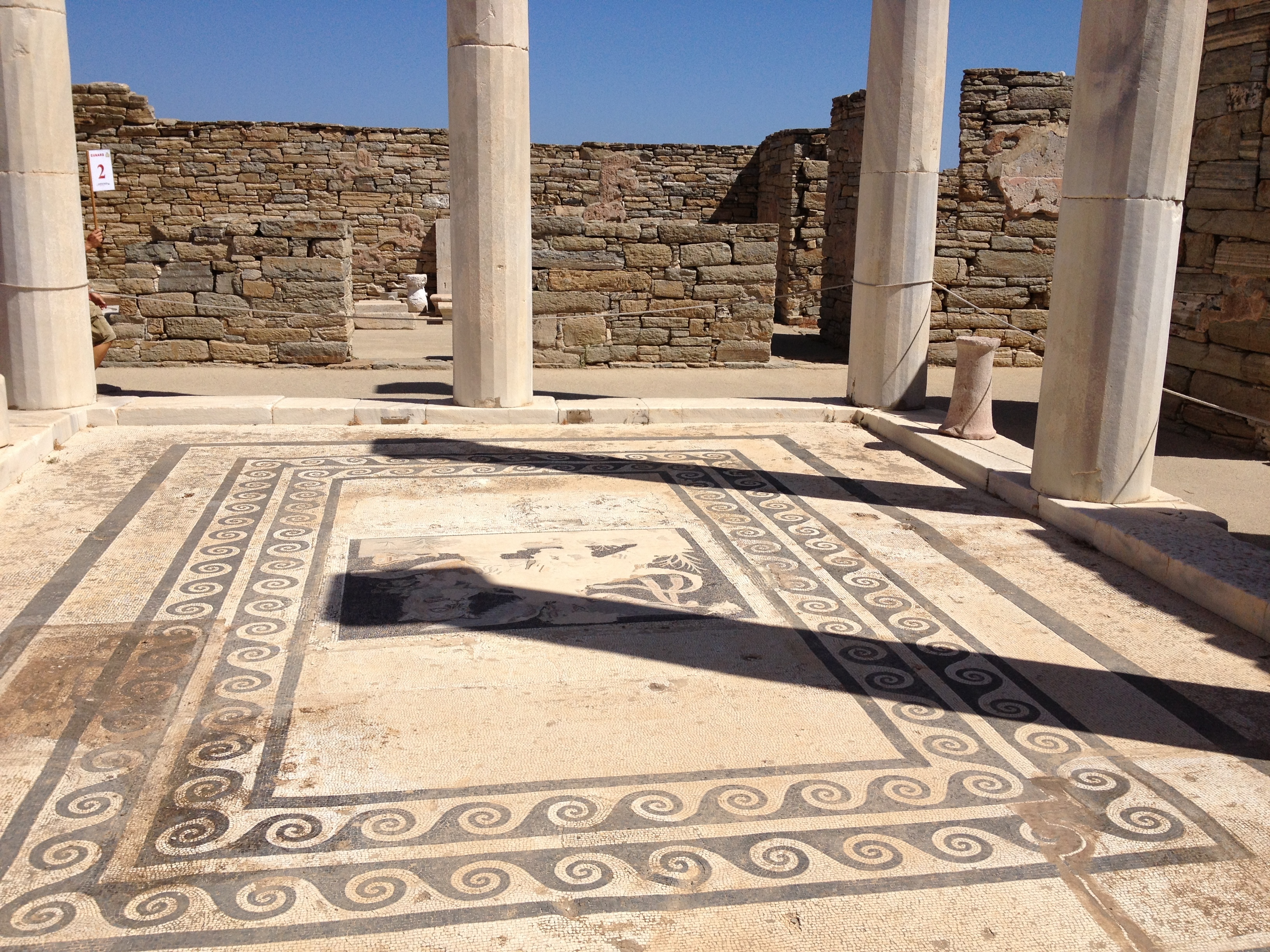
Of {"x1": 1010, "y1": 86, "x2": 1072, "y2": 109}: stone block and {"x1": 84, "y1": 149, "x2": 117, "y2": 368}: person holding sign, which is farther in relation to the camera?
{"x1": 1010, "y1": 86, "x2": 1072, "y2": 109}: stone block

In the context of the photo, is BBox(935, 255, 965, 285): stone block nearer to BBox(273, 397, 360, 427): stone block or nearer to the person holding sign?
BBox(273, 397, 360, 427): stone block

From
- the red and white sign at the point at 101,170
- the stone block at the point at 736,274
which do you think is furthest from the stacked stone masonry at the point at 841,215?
the red and white sign at the point at 101,170

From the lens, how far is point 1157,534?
508 centimetres

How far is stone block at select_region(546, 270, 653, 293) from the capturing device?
11.1 metres

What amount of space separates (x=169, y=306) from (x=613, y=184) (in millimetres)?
9048

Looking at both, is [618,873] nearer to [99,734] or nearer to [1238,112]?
[99,734]

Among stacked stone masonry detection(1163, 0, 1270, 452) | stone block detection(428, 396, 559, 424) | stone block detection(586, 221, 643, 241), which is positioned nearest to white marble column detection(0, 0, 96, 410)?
stone block detection(428, 396, 559, 424)

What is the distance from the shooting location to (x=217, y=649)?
157 inches

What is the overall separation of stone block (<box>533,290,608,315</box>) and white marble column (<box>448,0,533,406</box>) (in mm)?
3114

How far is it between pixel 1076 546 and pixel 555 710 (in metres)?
3.02

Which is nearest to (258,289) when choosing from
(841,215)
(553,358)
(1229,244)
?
(553,358)

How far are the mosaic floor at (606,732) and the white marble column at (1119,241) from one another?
0.55 metres

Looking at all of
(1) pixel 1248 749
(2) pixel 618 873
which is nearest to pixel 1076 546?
(1) pixel 1248 749

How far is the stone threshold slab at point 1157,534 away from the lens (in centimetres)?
445
